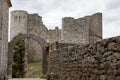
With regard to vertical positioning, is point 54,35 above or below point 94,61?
above

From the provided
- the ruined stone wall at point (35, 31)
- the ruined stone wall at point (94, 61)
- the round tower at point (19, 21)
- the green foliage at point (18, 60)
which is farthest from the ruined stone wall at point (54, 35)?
the ruined stone wall at point (94, 61)

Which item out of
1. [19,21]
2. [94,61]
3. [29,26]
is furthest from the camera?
[29,26]

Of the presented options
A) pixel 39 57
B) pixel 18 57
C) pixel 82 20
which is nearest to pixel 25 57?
pixel 18 57

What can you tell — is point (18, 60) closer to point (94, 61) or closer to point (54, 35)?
point (54, 35)

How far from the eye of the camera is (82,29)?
37.2 m

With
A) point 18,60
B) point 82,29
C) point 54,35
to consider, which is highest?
point 82,29

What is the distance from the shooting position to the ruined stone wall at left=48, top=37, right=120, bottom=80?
20.3ft

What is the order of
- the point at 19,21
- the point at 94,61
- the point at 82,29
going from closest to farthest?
the point at 94,61 → the point at 82,29 → the point at 19,21

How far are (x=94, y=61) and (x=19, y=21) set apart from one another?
32991mm

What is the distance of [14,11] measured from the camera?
3975cm

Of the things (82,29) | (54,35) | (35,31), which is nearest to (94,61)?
(82,29)

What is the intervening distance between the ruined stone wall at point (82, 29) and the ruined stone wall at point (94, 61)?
24.9 metres

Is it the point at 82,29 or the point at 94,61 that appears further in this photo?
the point at 82,29

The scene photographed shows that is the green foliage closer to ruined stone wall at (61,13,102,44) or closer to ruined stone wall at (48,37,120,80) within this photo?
ruined stone wall at (61,13,102,44)
